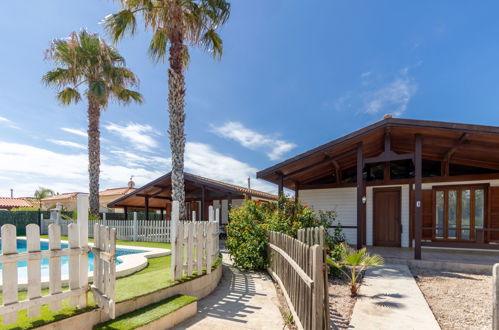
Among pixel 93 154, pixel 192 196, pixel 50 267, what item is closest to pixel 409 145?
pixel 50 267

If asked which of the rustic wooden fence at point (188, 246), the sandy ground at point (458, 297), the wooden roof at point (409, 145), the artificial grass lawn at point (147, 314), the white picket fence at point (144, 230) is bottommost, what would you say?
the white picket fence at point (144, 230)

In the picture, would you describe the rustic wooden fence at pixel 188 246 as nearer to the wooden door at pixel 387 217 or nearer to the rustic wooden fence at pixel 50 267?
the rustic wooden fence at pixel 50 267

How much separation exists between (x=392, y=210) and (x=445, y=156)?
289 cm

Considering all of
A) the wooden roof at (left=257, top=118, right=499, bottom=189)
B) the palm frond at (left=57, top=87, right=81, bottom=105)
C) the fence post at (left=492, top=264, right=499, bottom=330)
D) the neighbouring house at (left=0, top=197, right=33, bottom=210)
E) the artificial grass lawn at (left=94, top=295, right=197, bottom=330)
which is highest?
the palm frond at (left=57, top=87, right=81, bottom=105)

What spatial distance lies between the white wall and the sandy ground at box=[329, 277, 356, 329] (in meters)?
5.74

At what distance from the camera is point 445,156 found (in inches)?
411

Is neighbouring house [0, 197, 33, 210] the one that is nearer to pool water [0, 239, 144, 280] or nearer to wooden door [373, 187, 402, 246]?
pool water [0, 239, 144, 280]

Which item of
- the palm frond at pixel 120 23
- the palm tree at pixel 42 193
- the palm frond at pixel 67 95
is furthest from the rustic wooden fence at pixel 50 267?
the palm tree at pixel 42 193

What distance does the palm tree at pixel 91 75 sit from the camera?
610 inches

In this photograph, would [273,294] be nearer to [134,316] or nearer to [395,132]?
[134,316]

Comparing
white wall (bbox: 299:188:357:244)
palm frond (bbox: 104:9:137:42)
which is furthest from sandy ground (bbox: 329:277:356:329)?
palm frond (bbox: 104:9:137:42)

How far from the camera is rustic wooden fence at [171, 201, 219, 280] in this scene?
484cm

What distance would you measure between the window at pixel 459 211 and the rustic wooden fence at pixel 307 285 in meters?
8.50

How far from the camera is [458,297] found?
17.9 feet
